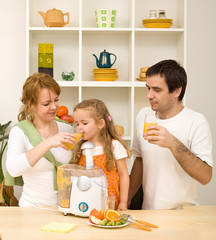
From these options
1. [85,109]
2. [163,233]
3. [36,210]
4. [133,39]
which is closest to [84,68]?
[133,39]

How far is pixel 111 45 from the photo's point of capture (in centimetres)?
365

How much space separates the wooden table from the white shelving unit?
1.68 metres

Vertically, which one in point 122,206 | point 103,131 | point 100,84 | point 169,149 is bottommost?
point 122,206

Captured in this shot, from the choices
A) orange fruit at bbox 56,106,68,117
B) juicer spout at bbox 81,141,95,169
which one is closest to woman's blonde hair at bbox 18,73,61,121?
juicer spout at bbox 81,141,95,169

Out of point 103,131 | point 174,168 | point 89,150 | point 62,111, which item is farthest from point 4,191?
point 89,150

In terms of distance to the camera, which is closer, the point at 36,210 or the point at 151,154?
the point at 36,210

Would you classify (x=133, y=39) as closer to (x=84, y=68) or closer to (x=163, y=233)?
(x=84, y=68)

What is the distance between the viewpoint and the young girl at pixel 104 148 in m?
2.21

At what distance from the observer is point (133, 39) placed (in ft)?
11.0

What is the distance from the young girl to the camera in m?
2.21

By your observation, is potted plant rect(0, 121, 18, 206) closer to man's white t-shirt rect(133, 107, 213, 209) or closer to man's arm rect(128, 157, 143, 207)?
man's arm rect(128, 157, 143, 207)

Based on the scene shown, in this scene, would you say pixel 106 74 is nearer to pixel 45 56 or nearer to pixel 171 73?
pixel 45 56

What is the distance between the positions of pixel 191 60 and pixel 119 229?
7.85ft

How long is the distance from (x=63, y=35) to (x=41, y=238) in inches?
94.9
